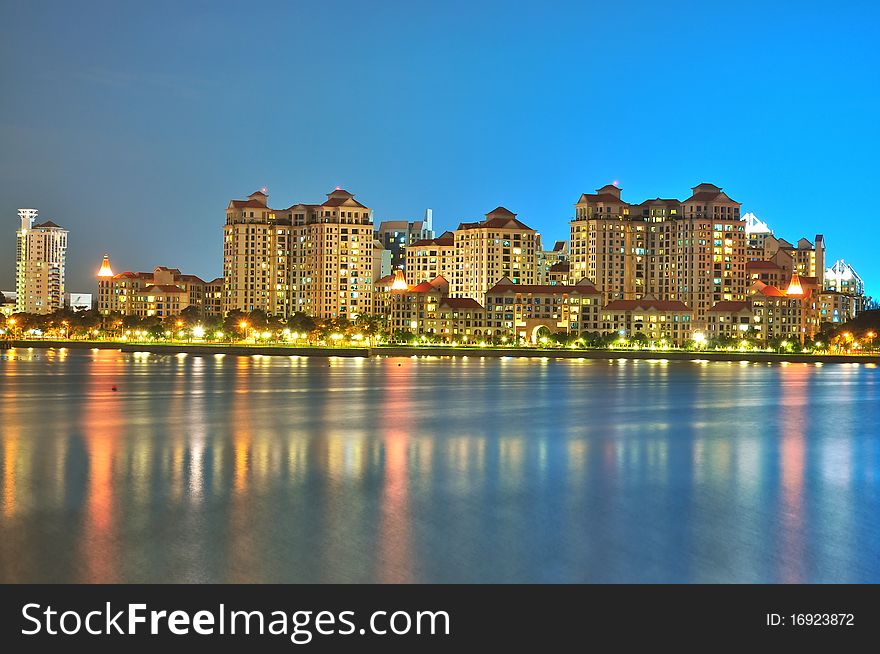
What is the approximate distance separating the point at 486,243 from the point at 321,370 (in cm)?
6887

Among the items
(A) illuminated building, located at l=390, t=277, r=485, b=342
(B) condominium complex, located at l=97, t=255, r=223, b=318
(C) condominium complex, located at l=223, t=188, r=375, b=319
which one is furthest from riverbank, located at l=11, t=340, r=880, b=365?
(B) condominium complex, located at l=97, t=255, r=223, b=318

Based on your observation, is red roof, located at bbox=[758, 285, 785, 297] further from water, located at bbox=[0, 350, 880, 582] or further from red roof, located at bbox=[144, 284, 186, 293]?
red roof, located at bbox=[144, 284, 186, 293]

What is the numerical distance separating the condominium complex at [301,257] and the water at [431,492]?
325 feet

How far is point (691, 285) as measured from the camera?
5059 inches

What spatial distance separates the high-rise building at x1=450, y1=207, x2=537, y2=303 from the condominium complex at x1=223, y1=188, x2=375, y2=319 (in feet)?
45.7

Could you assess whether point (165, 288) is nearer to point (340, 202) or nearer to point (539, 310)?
point (340, 202)

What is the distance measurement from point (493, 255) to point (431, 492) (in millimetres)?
116910

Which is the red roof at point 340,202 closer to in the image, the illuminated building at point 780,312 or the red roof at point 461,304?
the red roof at point 461,304

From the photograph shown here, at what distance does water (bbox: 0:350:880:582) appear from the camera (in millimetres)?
12352

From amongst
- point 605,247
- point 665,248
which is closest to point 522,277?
point 605,247

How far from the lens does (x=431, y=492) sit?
17.4m

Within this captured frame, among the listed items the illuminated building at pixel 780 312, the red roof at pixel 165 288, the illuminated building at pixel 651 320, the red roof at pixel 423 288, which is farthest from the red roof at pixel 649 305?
the red roof at pixel 165 288

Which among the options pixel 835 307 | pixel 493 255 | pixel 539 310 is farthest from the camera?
pixel 835 307

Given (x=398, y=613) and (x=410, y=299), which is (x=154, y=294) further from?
(x=398, y=613)
